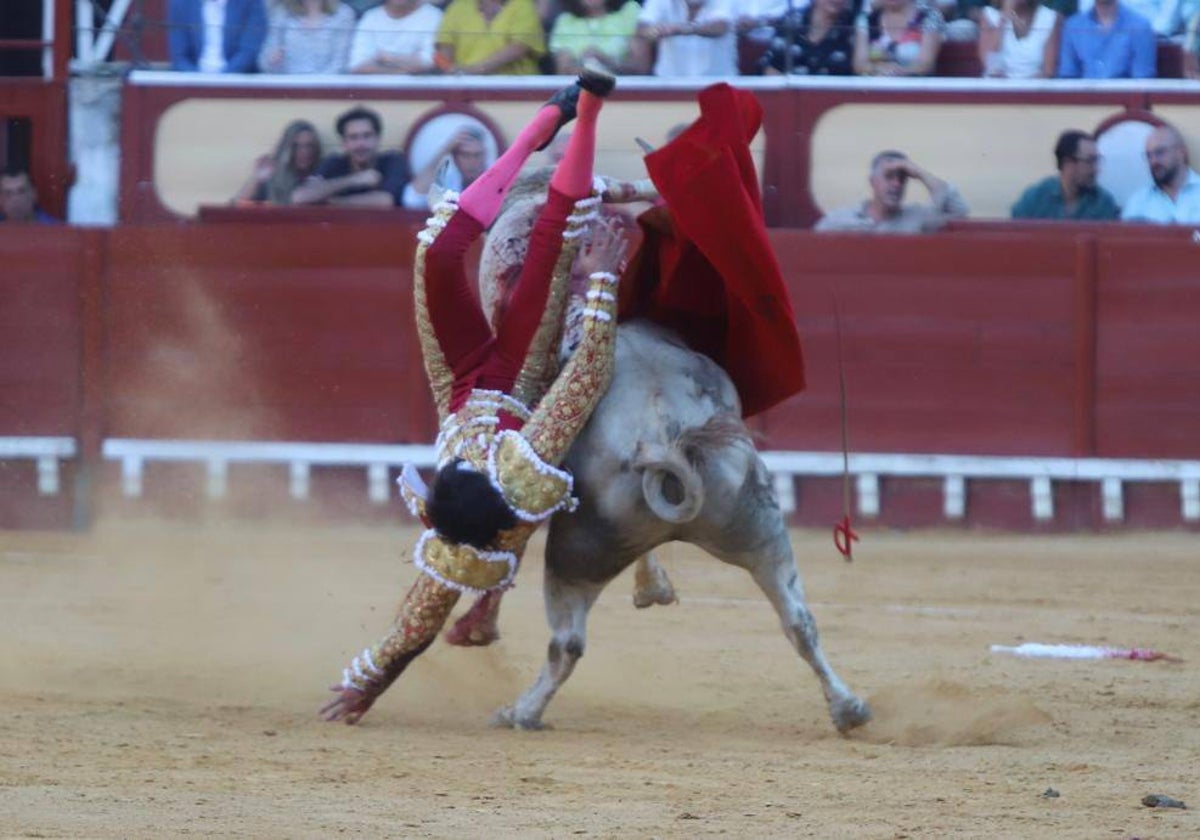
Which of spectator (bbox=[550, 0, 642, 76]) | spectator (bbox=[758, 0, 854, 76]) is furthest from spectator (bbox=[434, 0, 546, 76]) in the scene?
spectator (bbox=[758, 0, 854, 76])

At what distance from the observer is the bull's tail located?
493 cm

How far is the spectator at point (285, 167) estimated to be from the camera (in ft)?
32.6

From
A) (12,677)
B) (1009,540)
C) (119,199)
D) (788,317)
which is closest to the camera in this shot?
(788,317)

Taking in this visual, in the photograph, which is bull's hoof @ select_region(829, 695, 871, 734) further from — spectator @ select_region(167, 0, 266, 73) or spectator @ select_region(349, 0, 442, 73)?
spectator @ select_region(167, 0, 266, 73)

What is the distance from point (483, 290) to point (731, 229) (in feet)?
2.06

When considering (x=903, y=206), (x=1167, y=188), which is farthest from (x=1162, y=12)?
(x=903, y=206)

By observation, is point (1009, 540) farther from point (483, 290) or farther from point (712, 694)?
point (483, 290)

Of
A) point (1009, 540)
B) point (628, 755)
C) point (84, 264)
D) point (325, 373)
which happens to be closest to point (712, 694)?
point (628, 755)

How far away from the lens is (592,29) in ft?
32.2

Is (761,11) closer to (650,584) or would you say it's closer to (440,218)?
(650,584)

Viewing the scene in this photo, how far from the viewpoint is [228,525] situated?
9727mm

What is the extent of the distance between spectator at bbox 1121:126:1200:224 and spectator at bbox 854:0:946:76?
1026 mm

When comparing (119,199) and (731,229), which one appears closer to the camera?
(731,229)

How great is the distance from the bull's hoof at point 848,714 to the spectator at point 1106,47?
16.7 ft
